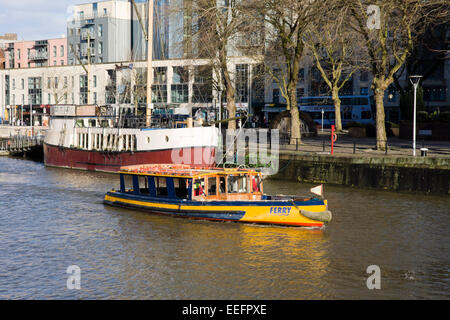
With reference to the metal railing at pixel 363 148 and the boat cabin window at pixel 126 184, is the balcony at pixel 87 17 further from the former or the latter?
the boat cabin window at pixel 126 184

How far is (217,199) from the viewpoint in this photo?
25672 mm

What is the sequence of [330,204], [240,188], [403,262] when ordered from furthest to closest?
[330,204]
[240,188]
[403,262]

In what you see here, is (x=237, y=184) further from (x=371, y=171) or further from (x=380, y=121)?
(x=380, y=121)

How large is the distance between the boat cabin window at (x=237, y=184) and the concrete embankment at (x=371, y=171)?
12481 mm

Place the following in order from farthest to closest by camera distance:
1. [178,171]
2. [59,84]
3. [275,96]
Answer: [59,84] → [275,96] → [178,171]

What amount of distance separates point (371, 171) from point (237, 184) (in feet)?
41.9

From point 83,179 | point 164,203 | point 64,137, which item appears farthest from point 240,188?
point 64,137

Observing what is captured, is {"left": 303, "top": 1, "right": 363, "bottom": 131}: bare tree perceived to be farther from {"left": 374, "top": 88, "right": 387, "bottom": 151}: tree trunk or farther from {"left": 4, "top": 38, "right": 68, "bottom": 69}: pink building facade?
{"left": 4, "top": 38, "right": 68, "bottom": 69}: pink building facade

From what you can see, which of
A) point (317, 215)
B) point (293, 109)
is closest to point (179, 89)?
point (293, 109)

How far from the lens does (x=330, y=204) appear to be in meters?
29.7

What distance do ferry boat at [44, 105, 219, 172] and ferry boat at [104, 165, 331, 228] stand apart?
10005 millimetres

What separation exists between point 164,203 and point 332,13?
19.2m

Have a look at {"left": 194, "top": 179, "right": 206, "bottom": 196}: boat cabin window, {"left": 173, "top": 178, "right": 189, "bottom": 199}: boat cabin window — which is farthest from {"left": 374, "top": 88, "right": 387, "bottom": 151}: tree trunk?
{"left": 173, "top": 178, "right": 189, "bottom": 199}: boat cabin window

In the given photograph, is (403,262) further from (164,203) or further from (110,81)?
(110,81)
